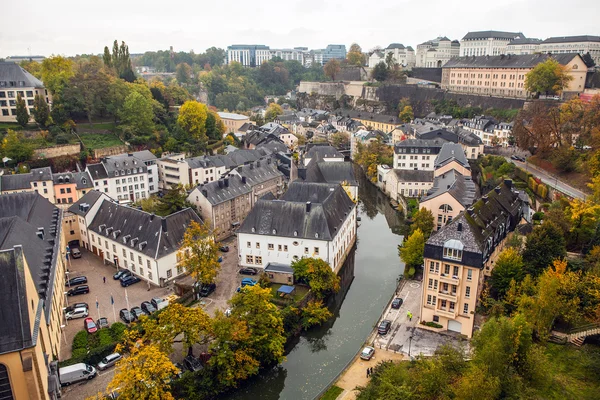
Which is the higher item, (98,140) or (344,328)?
(98,140)

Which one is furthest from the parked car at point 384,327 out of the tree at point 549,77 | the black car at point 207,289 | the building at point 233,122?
the building at point 233,122

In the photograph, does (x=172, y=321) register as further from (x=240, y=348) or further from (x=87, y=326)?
(x=87, y=326)

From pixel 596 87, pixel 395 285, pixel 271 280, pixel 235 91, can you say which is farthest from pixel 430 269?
pixel 235 91

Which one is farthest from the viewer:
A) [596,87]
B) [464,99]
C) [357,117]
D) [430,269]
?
[357,117]

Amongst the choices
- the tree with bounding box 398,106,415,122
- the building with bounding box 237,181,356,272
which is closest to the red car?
the building with bounding box 237,181,356,272

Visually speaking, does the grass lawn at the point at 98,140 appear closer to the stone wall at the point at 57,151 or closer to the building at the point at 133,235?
the stone wall at the point at 57,151

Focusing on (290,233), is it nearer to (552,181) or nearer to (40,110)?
(552,181)

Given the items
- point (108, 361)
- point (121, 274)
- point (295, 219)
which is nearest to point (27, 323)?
point (108, 361)

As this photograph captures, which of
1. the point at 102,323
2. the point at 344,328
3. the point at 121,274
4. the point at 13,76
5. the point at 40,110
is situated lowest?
the point at 344,328
